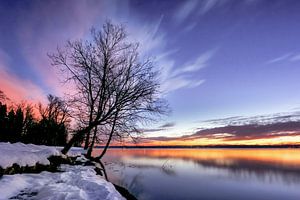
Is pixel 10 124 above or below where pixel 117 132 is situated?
above

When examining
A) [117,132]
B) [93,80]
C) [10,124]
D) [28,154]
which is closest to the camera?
[28,154]

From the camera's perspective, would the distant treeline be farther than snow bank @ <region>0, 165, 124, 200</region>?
Yes

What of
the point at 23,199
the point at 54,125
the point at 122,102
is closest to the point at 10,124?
the point at 54,125

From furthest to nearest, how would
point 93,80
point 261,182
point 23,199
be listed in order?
1. point 261,182
2. point 93,80
3. point 23,199

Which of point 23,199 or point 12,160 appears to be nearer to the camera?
point 23,199

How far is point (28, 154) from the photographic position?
8.91m

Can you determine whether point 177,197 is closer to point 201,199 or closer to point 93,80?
point 201,199

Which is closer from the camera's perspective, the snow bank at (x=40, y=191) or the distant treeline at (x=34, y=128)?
the snow bank at (x=40, y=191)

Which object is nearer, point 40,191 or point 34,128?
point 40,191

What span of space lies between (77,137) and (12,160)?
9103mm

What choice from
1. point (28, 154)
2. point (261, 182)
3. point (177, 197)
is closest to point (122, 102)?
point (177, 197)

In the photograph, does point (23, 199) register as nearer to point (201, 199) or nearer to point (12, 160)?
point (12, 160)

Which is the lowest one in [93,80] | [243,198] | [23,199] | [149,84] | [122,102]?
[243,198]

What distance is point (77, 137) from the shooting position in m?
16.6
